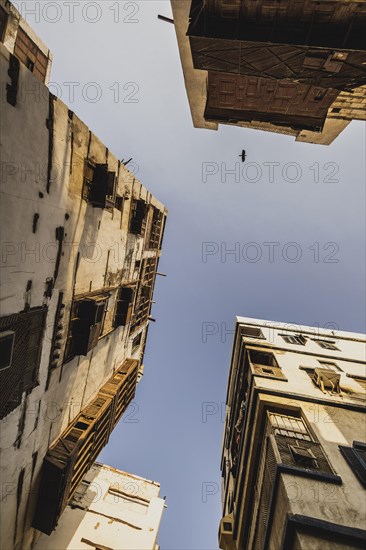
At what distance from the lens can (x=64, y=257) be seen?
31.9 feet

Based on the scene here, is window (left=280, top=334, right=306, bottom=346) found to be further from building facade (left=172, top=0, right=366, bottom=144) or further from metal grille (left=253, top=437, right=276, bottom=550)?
building facade (left=172, top=0, right=366, bottom=144)

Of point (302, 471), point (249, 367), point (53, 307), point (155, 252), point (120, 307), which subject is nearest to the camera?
point (302, 471)

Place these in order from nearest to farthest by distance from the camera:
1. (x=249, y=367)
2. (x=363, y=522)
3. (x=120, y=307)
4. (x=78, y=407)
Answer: (x=363, y=522), (x=78, y=407), (x=249, y=367), (x=120, y=307)

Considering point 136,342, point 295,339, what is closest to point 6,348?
point 136,342

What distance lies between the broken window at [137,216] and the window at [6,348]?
9.83m

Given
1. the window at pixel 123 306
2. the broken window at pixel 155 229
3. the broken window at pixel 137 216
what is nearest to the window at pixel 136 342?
the window at pixel 123 306

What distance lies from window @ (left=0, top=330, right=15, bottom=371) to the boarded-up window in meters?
12.2

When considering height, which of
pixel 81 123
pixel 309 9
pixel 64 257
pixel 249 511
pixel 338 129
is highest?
pixel 338 129

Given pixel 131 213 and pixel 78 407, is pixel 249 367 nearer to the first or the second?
pixel 78 407

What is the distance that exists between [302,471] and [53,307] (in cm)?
967

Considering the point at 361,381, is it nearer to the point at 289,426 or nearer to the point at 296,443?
the point at 289,426

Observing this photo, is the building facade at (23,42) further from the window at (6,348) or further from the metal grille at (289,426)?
the metal grille at (289,426)

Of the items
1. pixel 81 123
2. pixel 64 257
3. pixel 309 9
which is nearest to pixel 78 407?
pixel 64 257

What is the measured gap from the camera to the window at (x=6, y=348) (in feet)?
22.4
